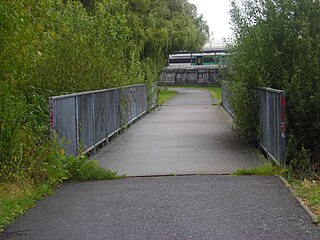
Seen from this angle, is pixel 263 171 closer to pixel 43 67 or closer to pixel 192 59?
pixel 43 67

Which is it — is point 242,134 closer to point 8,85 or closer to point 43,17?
point 43,17

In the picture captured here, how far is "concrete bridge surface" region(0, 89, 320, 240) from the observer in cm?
622

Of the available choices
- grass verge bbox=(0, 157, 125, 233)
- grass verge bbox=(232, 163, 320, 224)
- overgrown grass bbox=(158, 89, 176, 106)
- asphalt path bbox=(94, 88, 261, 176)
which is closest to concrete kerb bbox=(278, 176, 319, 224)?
grass verge bbox=(232, 163, 320, 224)

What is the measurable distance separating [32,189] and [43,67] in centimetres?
462

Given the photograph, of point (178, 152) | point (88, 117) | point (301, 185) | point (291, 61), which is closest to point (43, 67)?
point (88, 117)

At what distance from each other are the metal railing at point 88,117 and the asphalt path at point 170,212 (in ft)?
4.26

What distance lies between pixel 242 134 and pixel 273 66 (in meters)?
2.55

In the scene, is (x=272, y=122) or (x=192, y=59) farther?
(x=192, y=59)

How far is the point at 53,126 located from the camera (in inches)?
365

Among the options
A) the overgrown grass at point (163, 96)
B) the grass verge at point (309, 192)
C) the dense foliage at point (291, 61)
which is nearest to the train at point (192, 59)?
the overgrown grass at point (163, 96)

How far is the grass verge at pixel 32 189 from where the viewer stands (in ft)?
23.2

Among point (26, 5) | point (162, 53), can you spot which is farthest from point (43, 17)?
point (162, 53)

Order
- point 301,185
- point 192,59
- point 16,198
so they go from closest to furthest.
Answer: point 16,198, point 301,185, point 192,59

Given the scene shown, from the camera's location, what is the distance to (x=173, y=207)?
7.37 metres
